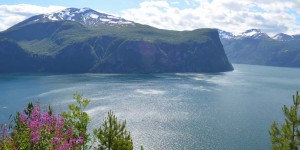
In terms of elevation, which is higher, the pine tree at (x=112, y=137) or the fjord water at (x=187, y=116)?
the pine tree at (x=112, y=137)

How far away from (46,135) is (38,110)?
2.33m

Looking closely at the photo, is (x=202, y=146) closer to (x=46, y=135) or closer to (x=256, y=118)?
(x=256, y=118)

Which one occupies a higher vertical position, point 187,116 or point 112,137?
point 112,137

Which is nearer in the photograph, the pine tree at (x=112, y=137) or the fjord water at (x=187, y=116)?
the pine tree at (x=112, y=137)

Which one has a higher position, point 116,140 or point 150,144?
point 116,140

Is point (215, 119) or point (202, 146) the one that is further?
point (215, 119)

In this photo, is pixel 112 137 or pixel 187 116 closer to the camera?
pixel 112 137

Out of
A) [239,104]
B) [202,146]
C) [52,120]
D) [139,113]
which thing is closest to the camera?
[52,120]

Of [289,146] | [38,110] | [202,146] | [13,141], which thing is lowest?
[202,146]

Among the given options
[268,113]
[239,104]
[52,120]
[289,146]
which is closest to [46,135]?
[52,120]

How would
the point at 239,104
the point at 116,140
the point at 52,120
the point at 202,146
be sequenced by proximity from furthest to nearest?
the point at 239,104
the point at 202,146
the point at 116,140
the point at 52,120

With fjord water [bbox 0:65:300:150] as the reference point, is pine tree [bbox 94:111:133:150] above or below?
above

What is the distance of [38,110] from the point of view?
2116cm

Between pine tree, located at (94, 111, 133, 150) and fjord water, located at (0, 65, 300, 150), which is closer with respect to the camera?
pine tree, located at (94, 111, 133, 150)
